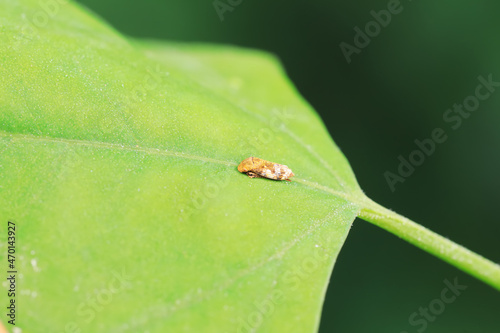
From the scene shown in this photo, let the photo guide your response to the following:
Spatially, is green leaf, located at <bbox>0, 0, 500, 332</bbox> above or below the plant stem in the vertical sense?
below

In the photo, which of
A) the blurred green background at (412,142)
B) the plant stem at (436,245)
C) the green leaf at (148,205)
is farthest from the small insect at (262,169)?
the blurred green background at (412,142)

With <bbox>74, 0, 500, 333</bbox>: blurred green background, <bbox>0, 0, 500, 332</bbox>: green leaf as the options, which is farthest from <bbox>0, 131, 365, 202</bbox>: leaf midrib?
<bbox>74, 0, 500, 333</bbox>: blurred green background

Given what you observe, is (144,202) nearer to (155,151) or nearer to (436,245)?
(155,151)

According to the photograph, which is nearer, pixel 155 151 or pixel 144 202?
pixel 144 202

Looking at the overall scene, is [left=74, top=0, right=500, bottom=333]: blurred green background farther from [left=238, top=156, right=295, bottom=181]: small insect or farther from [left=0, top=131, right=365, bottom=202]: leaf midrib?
[left=238, top=156, right=295, bottom=181]: small insect

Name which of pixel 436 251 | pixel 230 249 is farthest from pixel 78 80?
pixel 436 251

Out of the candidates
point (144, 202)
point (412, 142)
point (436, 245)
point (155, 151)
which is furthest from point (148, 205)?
point (412, 142)
